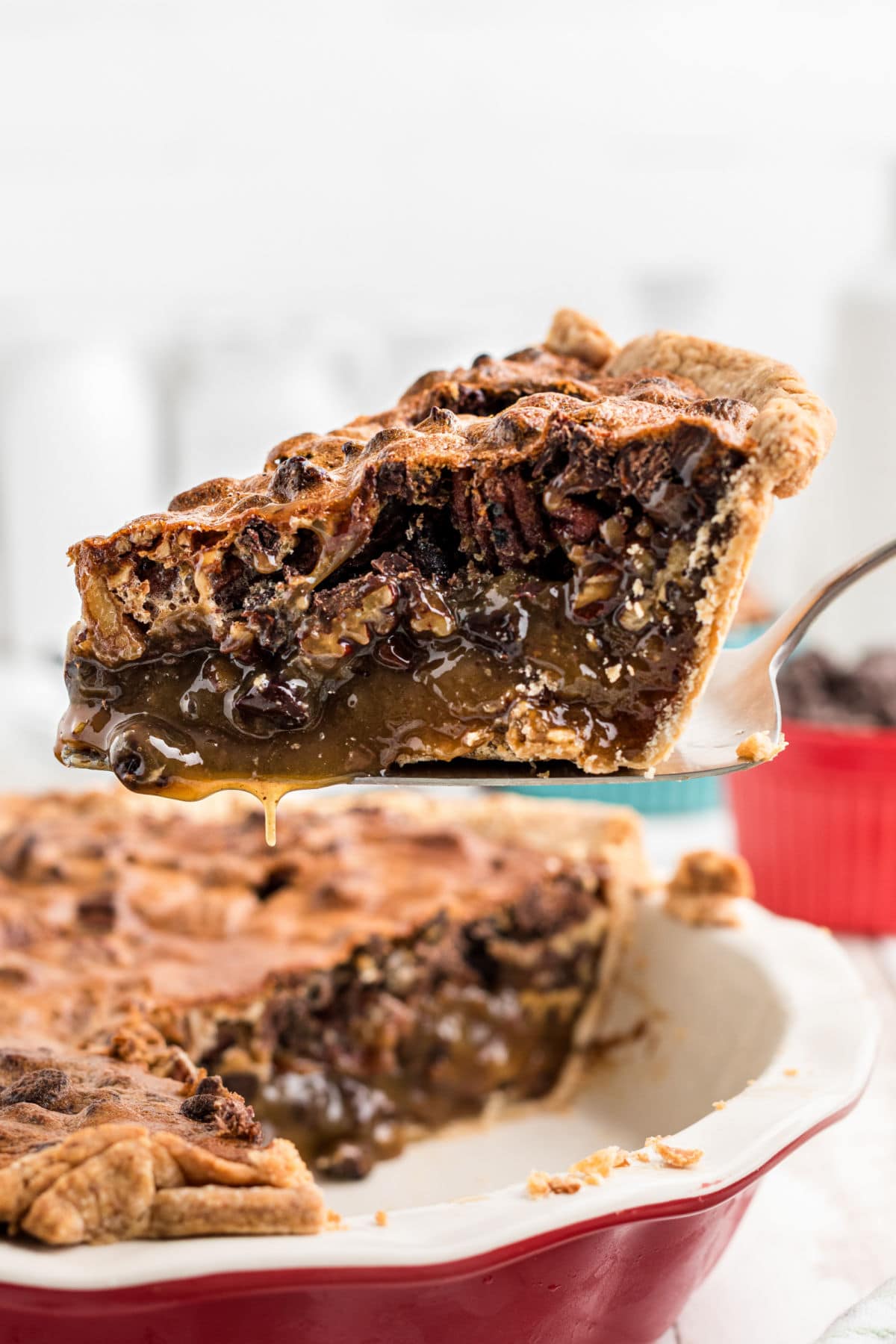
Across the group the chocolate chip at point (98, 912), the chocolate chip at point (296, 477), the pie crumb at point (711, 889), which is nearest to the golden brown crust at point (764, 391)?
the chocolate chip at point (296, 477)

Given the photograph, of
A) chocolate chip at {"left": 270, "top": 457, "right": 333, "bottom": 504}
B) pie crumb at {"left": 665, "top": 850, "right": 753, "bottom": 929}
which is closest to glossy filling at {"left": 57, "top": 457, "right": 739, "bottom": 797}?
chocolate chip at {"left": 270, "top": 457, "right": 333, "bottom": 504}

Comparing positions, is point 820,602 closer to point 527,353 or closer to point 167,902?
point 527,353

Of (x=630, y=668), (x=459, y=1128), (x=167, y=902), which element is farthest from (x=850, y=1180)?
(x=167, y=902)

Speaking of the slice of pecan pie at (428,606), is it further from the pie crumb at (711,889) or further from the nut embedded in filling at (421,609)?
the pie crumb at (711,889)

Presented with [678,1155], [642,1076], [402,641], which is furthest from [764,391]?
[642,1076]

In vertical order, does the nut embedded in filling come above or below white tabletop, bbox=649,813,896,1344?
above

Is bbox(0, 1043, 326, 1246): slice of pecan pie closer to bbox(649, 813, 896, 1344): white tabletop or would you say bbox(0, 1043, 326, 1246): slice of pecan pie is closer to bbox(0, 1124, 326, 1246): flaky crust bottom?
bbox(0, 1124, 326, 1246): flaky crust bottom
